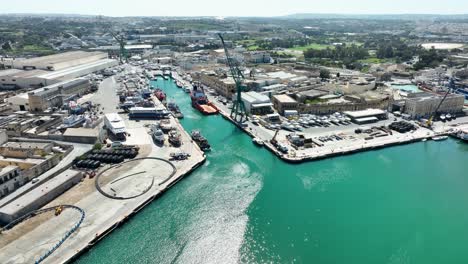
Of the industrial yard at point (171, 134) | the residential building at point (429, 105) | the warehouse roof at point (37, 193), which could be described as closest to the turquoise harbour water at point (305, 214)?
the industrial yard at point (171, 134)

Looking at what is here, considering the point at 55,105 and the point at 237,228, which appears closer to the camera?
the point at 237,228

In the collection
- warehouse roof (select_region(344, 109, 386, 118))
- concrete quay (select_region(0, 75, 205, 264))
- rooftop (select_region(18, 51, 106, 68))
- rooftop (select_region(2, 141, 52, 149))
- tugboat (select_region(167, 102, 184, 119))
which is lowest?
tugboat (select_region(167, 102, 184, 119))

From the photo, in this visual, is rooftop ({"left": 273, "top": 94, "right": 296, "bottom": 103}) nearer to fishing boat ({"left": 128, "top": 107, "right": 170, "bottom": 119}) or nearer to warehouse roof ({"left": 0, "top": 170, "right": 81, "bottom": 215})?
fishing boat ({"left": 128, "top": 107, "right": 170, "bottom": 119})

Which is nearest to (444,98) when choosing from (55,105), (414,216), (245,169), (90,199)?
(414,216)

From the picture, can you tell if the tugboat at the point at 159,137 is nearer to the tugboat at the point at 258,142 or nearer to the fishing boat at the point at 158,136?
the fishing boat at the point at 158,136

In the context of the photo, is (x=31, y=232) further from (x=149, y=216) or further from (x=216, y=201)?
(x=216, y=201)

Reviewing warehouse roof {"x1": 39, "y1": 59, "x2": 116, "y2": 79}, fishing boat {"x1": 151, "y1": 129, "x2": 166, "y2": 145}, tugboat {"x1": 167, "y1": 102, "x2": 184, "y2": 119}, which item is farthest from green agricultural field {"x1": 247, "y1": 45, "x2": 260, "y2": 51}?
fishing boat {"x1": 151, "y1": 129, "x2": 166, "y2": 145}
